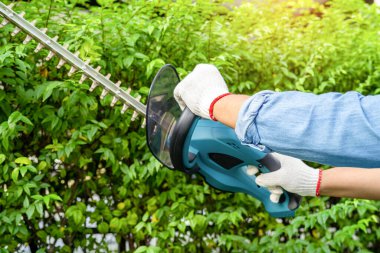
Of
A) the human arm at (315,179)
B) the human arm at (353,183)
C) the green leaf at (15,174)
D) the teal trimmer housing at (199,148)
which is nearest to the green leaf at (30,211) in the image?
the green leaf at (15,174)

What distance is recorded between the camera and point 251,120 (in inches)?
54.5

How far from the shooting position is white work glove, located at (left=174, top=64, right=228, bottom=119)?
1711 millimetres

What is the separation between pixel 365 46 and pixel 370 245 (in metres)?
1.26

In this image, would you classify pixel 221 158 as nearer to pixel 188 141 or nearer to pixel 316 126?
pixel 188 141

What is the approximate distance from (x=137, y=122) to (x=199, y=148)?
2.50ft

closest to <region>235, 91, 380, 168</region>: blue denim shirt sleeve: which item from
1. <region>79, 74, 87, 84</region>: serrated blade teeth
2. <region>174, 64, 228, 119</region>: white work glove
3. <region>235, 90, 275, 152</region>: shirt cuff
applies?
<region>235, 90, 275, 152</region>: shirt cuff

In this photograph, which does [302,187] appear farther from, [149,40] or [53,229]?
[53,229]

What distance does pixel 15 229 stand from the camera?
2.61 meters

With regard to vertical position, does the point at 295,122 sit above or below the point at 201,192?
above

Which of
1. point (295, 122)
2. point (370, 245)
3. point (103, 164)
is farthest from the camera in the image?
point (370, 245)

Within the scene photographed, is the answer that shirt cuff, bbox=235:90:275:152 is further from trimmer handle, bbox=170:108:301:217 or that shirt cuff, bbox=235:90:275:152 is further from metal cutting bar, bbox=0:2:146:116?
metal cutting bar, bbox=0:2:146:116

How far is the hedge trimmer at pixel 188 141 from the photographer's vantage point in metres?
2.02

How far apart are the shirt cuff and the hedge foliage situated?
3.99ft

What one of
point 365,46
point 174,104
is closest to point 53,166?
point 174,104
